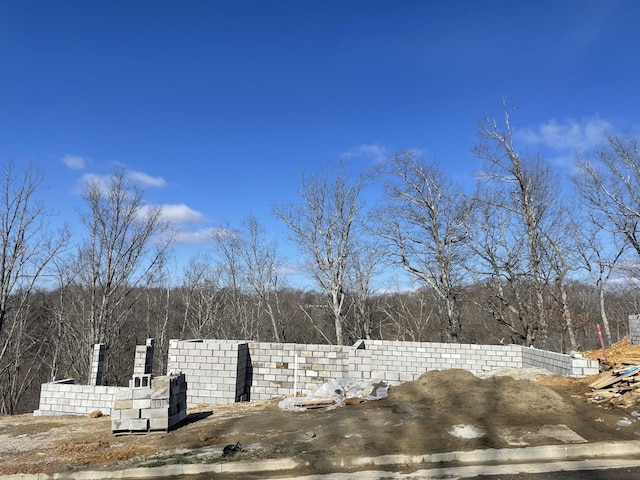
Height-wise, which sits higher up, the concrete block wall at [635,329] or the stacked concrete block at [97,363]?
the concrete block wall at [635,329]

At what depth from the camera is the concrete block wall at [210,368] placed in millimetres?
13078

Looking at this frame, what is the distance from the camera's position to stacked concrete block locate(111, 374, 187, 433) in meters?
8.25

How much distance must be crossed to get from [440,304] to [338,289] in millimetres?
9992

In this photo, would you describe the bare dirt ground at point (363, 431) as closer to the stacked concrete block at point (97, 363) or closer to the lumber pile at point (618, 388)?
the lumber pile at point (618, 388)

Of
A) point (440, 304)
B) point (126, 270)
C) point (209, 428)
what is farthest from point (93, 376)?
point (440, 304)

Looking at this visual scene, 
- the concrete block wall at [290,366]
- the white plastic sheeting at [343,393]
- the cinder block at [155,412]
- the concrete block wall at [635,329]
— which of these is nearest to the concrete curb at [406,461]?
the cinder block at [155,412]

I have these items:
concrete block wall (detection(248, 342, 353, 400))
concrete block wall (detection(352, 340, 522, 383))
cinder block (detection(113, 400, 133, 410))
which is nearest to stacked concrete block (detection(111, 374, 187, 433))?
cinder block (detection(113, 400, 133, 410))

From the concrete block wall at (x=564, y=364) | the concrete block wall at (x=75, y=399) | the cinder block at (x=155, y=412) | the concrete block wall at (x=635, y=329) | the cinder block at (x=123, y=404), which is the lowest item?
the concrete block wall at (x=75, y=399)

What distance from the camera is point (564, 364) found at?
38.0ft

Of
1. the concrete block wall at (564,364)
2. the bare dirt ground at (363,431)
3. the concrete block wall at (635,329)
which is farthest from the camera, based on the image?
the concrete block wall at (635,329)

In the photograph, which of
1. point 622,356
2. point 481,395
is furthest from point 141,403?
point 622,356

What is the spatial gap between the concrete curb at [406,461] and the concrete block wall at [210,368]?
275 inches

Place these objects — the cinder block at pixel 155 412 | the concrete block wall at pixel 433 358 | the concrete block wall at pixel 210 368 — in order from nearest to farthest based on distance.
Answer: the cinder block at pixel 155 412, the concrete block wall at pixel 210 368, the concrete block wall at pixel 433 358

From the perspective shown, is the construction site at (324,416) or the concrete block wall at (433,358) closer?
the construction site at (324,416)
